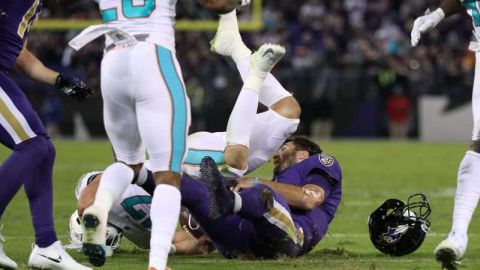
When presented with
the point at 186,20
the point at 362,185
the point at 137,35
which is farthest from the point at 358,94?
the point at 137,35

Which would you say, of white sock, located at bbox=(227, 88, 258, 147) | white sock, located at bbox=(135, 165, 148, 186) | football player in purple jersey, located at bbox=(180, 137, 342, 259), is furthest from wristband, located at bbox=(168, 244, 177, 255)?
white sock, located at bbox=(135, 165, 148, 186)

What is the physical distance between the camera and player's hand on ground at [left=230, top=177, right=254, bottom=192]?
5.48m

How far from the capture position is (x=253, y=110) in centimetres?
606

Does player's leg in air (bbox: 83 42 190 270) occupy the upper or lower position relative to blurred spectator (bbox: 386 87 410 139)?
upper

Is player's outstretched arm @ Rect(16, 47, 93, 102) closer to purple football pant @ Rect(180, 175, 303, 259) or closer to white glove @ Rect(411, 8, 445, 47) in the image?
purple football pant @ Rect(180, 175, 303, 259)

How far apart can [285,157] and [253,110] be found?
454 millimetres

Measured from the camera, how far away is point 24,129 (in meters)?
5.25

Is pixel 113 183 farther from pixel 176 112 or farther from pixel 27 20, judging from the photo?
pixel 27 20

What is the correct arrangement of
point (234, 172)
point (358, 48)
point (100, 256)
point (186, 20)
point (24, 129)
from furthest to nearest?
point (358, 48), point (186, 20), point (234, 172), point (24, 129), point (100, 256)

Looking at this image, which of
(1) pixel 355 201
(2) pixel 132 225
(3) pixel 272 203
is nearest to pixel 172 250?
(2) pixel 132 225

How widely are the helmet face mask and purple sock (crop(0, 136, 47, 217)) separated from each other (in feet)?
6.51

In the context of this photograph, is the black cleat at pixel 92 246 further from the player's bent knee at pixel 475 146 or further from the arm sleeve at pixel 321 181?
the player's bent knee at pixel 475 146

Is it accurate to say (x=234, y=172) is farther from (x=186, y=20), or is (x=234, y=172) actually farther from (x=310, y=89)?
(x=310, y=89)

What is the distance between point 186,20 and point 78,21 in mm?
1743
